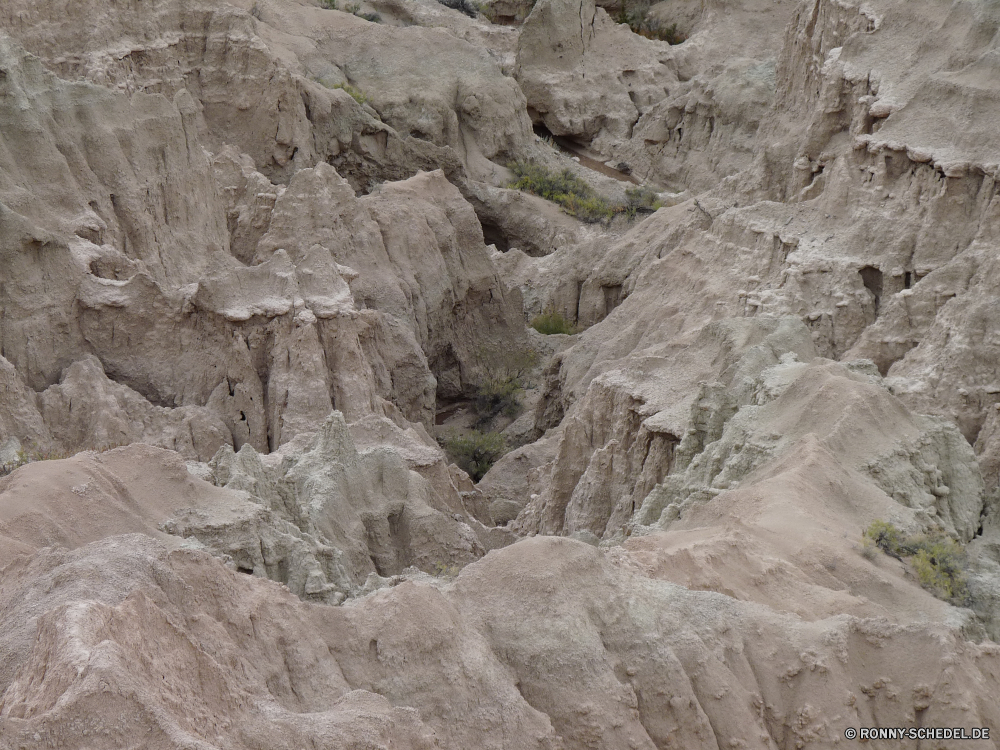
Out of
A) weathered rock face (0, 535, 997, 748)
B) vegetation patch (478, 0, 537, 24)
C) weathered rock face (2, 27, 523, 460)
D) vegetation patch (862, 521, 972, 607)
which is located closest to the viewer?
weathered rock face (0, 535, 997, 748)

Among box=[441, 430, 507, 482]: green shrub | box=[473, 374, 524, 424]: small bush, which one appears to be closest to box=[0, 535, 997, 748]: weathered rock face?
box=[441, 430, 507, 482]: green shrub

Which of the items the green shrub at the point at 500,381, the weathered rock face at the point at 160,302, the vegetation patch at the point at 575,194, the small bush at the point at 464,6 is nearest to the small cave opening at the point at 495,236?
the vegetation patch at the point at 575,194

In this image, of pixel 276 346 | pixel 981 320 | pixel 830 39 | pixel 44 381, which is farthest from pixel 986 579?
pixel 830 39

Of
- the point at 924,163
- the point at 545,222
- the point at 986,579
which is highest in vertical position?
the point at 924,163

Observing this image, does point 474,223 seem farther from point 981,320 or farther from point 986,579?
point 986,579

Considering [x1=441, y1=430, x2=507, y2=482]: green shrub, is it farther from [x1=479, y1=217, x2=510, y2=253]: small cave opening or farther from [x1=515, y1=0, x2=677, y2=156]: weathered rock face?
[x1=515, y1=0, x2=677, y2=156]: weathered rock face
